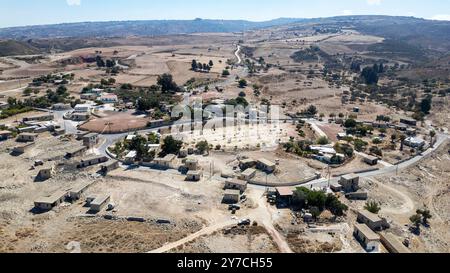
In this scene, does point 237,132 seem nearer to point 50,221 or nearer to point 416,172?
point 416,172

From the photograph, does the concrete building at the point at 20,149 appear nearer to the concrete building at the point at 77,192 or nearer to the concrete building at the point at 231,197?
the concrete building at the point at 77,192

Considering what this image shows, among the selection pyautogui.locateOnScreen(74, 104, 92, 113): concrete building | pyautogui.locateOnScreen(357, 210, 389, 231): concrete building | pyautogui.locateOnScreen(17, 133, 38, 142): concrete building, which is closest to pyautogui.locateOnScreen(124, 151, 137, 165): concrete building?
pyautogui.locateOnScreen(17, 133, 38, 142): concrete building

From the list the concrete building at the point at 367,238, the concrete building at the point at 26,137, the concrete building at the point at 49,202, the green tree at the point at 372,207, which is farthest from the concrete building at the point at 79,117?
the concrete building at the point at 367,238

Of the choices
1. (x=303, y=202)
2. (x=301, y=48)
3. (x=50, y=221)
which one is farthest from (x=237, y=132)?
(x=301, y=48)

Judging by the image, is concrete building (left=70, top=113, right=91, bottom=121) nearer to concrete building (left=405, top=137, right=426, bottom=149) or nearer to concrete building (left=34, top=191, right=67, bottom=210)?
concrete building (left=34, top=191, right=67, bottom=210)

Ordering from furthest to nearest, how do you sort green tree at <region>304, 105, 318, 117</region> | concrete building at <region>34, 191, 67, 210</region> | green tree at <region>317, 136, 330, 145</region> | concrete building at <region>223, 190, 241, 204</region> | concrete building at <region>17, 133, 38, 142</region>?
green tree at <region>304, 105, 318, 117</region> < green tree at <region>317, 136, 330, 145</region> < concrete building at <region>17, 133, 38, 142</region> < concrete building at <region>223, 190, 241, 204</region> < concrete building at <region>34, 191, 67, 210</region>
